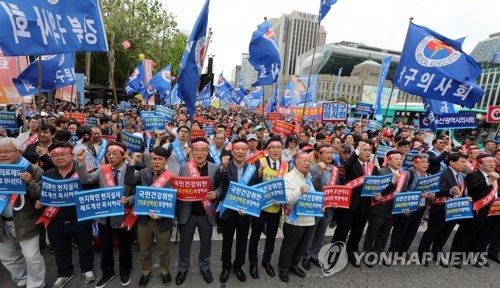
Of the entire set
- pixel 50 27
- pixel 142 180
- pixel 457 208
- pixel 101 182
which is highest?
pixel 50 27

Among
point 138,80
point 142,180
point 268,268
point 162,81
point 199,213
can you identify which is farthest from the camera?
point 138,80

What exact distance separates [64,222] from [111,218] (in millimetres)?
553

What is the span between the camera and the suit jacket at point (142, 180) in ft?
10.6

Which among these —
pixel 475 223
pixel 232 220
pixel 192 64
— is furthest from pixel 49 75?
pixel 475 223

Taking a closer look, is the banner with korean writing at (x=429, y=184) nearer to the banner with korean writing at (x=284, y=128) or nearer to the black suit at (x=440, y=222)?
the black suit at (x=440, y=222)

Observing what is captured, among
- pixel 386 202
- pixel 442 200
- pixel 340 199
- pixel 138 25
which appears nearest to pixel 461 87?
pixel 442 200

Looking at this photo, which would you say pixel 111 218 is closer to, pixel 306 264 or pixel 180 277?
pixel 180 277

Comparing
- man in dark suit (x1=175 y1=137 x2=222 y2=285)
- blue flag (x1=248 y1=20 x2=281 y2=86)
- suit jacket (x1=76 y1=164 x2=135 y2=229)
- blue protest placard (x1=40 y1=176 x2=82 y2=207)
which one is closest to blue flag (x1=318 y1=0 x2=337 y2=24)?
blue flag (x1=248 y1=20 x2=281 y2=86)

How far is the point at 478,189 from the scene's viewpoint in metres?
4.30

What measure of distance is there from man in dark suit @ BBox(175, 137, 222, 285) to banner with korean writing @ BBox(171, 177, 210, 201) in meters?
0.12

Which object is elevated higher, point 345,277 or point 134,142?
point 134,142

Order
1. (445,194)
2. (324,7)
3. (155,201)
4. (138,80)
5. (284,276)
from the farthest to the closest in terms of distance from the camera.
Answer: (138,80) → (324,7) → (445,194) → (284,276) → (155,201)

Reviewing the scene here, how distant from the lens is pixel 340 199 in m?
3.78

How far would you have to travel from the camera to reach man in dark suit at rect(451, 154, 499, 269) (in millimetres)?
4270
